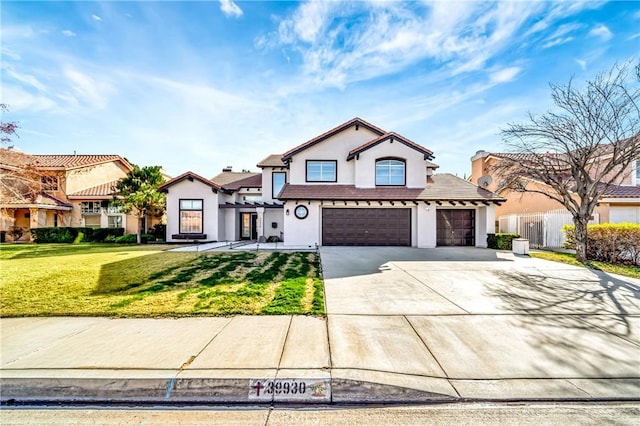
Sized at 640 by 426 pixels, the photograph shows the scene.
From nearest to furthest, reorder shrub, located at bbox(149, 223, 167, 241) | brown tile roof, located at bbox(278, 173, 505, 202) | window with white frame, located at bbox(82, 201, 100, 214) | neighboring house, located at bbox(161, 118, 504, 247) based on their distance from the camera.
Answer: brown tile roof, located at bbox(278, 173, 505, 202), neighboring house, located at bbox(161, 118, 504, 247), shrub, located at bbox(149, 223, 167, 241), window with white frame, located at bbox(82, 201, 100, 214)

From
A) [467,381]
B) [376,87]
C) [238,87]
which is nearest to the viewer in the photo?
[467,381]

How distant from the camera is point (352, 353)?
4.07 m

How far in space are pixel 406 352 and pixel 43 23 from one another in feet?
45.8

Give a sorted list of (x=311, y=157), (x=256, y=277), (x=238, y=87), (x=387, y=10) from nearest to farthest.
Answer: (x=256, y=277) < (x=387, y=10) < (x=238, y=87) < (x=311, y=157)

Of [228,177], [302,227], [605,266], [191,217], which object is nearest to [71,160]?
[228,177]

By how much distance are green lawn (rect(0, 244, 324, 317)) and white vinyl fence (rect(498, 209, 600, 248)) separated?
14490 millimetres

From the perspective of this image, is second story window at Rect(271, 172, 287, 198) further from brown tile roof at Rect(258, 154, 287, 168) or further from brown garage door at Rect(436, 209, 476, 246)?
brown garage door at Rect(436, 209, 476, 246)

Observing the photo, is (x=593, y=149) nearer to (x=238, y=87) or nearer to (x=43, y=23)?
(x=238, y=87)

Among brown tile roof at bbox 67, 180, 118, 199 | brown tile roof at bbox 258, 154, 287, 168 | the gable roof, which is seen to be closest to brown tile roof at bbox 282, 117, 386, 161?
brown tile roof at bbox 258, 154, 287, 168

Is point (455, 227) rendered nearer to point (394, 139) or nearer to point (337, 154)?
point (394, 139)

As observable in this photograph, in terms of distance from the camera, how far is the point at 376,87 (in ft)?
46.5

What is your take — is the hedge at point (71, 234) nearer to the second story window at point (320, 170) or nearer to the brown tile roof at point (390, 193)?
the brown tile roof at point (390, 193)

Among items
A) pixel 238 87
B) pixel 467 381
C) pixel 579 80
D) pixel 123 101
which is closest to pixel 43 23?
pixel 123 101

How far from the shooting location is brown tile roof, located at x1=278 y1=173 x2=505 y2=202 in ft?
53.9
